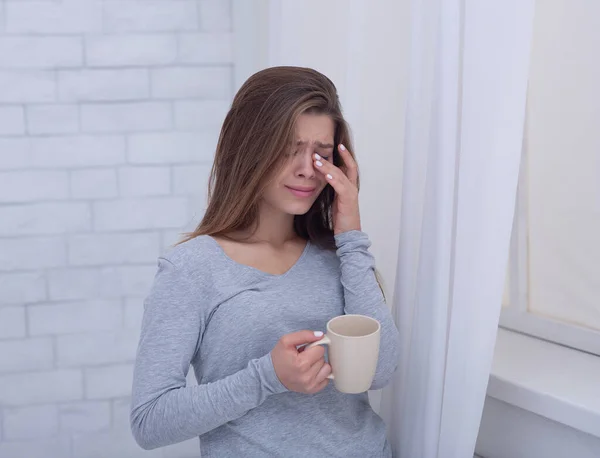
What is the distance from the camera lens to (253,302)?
3.31 feet

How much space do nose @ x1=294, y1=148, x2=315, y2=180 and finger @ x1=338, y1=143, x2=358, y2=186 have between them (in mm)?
74

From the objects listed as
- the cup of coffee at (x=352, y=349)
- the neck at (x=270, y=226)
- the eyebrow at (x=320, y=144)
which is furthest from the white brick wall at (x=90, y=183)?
the cup of coffee at (x=352, y=349)

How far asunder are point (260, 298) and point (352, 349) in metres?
0.21

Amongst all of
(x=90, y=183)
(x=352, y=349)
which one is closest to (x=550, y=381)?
(x=352, y=349)

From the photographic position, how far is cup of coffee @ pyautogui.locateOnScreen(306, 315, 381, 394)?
849 mm

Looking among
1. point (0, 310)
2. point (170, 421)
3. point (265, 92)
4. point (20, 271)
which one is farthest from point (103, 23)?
point (170, 421)

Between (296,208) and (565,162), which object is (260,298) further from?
(565,162)

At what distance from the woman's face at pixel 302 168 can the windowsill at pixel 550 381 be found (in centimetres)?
45

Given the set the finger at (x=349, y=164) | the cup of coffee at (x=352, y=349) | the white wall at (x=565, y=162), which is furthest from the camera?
the white wall at (x=565, y=162)

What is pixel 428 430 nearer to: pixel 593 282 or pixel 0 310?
pixel 593 282

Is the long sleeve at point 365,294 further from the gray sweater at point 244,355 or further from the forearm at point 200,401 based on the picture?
the forearm at point 200,401

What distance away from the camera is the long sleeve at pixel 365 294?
1.06m

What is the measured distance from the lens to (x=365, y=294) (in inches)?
41.6

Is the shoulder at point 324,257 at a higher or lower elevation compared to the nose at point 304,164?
lower
